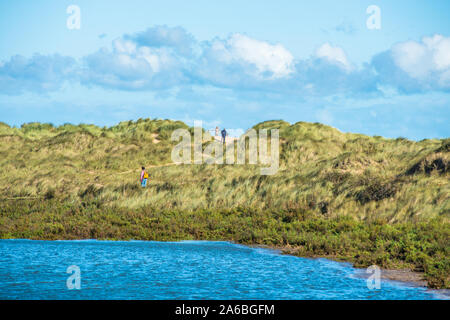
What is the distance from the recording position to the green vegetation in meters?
23.4

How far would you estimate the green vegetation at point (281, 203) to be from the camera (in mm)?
23422

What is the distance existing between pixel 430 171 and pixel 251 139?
26.4 m

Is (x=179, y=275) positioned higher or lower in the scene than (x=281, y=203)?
lower

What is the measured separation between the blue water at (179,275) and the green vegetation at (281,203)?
2.21m

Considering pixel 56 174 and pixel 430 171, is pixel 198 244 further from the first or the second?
pixel 56 174

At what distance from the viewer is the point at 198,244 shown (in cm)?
2598

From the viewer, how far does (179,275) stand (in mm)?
17781

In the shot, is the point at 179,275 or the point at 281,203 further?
the point at 281,203

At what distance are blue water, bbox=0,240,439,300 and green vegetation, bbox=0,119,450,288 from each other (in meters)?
2.21

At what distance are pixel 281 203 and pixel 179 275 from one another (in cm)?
1685

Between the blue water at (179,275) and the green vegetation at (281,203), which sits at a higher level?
the green vegetation at (281,203)

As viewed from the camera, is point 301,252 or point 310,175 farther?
point 310,175

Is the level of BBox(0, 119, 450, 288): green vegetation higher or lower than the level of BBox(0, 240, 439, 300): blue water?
higher
